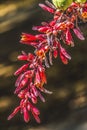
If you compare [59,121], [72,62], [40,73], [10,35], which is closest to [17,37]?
[10,35]

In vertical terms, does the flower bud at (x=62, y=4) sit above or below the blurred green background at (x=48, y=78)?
above

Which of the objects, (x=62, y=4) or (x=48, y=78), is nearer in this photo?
(x=62, y=4)

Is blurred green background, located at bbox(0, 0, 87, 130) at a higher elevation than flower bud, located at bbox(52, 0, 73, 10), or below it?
below

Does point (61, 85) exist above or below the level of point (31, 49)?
below

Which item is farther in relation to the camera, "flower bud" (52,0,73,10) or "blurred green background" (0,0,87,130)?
"blurred green background" (0,0,87,130)

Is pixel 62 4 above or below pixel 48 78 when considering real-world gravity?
above

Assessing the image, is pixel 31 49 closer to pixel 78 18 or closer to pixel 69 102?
pixel 69 102

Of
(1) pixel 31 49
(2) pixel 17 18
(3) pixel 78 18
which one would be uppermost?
(3) pixel 78 18

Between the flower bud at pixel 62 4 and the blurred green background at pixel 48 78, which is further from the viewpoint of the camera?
the blurred green background at pixel 48 78
